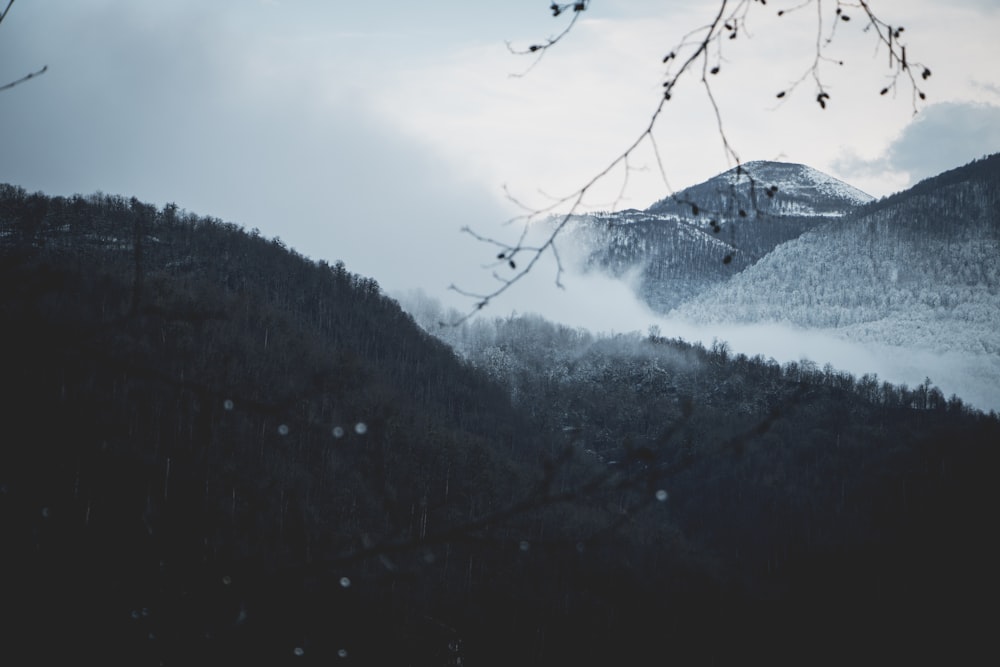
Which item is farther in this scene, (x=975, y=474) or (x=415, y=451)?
(x=975, y=474)

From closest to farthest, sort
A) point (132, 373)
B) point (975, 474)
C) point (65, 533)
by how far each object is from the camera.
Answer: point (132, 373), point (65, 533), point (975, 474)

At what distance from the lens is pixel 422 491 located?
103 m

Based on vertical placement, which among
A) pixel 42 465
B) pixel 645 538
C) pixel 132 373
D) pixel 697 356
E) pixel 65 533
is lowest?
pixel 645 538

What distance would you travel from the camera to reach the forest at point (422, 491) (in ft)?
19.0

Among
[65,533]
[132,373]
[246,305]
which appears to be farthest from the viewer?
[246,305]

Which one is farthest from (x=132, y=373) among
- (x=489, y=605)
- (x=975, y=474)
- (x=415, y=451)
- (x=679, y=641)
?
(x=975, y=474)

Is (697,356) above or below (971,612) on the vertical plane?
above

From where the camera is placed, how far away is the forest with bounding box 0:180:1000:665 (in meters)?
5.80

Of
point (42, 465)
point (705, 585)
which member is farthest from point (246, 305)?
point (705, 585)

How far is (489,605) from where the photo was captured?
81438mm

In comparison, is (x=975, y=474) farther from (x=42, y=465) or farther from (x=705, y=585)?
(x=42, y=465)

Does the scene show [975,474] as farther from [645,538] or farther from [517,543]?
[517,543]

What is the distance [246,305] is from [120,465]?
52.5 metres

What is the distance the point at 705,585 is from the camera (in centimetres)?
9700
